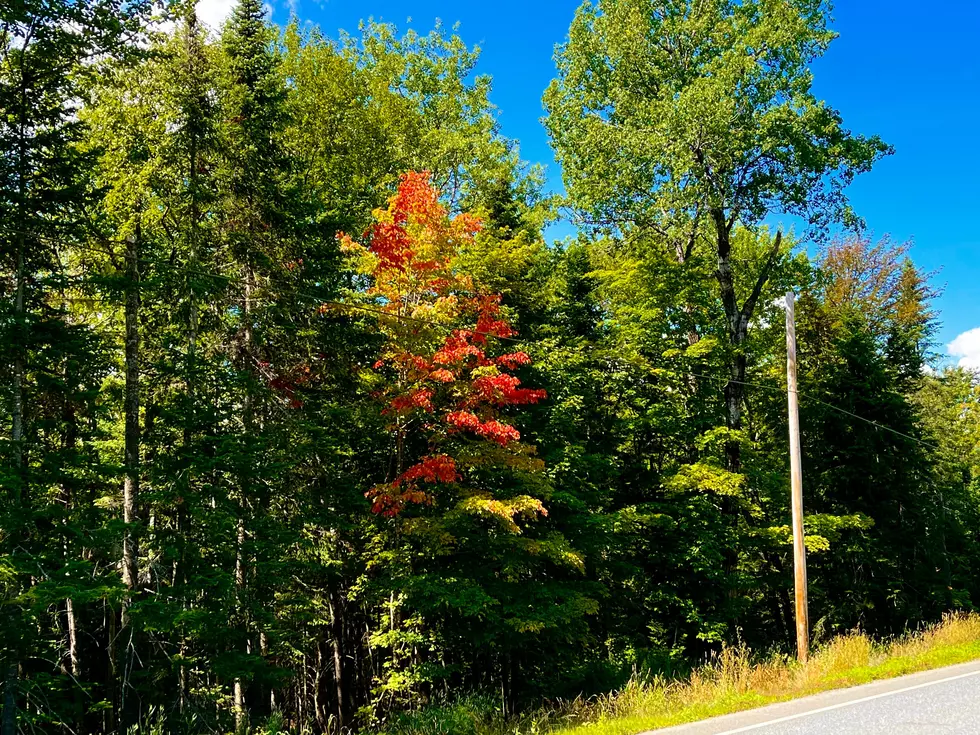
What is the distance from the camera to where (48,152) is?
11.1 meters

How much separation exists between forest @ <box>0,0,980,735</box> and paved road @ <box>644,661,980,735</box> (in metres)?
6.04

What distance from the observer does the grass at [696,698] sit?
8.98 meters

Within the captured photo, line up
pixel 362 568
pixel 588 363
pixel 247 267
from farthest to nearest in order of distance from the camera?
pixel 588 363, pixel 362 568, pixel 247 267

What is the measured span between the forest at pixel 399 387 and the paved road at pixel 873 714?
19.8 feet

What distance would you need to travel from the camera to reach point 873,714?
311 inches

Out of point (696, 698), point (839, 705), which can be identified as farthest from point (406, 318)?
point (839, 705)

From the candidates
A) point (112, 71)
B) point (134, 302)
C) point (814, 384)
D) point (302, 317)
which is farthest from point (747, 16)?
point (134, 302)

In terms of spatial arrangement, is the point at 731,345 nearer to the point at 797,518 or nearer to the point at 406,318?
the point at 797,518

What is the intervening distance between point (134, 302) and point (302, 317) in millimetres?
3911

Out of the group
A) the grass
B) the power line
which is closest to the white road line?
the grass

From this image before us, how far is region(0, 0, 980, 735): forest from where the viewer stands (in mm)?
11312

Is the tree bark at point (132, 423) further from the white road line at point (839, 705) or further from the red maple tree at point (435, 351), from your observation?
the white road line at point (839, 705)

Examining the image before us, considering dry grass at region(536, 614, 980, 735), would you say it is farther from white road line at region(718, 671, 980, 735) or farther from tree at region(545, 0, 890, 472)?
tree at region(545, 0, 890, 472)

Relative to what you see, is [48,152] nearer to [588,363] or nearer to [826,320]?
[588,363]
